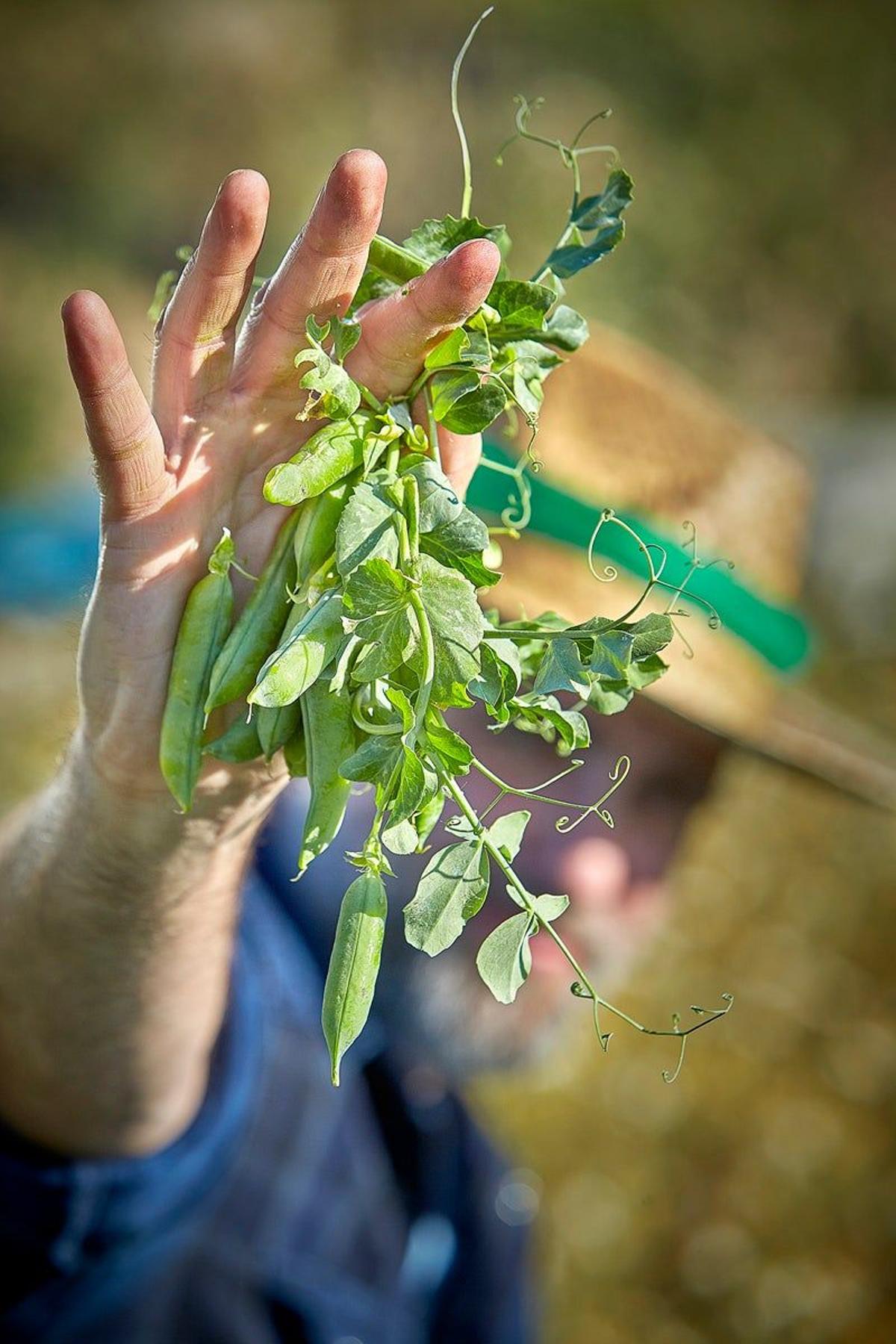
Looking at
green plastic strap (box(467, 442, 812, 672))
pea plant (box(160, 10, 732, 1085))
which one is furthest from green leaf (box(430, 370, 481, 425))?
green plastic strap (box(467, 442, 812, 672))

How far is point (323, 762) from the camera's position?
1.95 feet

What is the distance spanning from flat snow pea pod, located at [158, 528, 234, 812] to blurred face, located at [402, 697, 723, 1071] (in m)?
1.05

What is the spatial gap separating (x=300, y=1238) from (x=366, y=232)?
48.9 inches

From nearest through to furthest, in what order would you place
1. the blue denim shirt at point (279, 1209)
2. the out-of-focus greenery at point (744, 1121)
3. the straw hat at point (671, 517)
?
the blue denim shirt at point (279, 1209) < the straw hat at point (671, 517) < the out-of-focus greenery at point (744, 1121)

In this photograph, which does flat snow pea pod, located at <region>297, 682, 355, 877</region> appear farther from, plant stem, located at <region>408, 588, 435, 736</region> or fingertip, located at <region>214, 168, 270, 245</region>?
fingertip, located at <region>214, 168, 270, 245</region>

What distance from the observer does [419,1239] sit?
5.38 ft

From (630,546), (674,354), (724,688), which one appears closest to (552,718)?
(630,546)

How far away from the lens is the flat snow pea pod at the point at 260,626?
618 mm

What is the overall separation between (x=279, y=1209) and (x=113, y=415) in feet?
3.69

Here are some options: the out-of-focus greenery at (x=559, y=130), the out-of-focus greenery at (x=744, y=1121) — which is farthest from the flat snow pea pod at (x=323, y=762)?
the out-of-focus greenery at (x=559, y=130)

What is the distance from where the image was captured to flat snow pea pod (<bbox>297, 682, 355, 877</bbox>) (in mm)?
589

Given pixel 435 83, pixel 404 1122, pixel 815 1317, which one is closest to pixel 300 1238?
pixel 404 1122

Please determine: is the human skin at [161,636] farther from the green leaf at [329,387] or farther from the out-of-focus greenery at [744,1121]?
the out-of-focus greenery at [744,1121]

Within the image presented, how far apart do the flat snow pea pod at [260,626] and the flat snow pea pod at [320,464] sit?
0.05 metres
